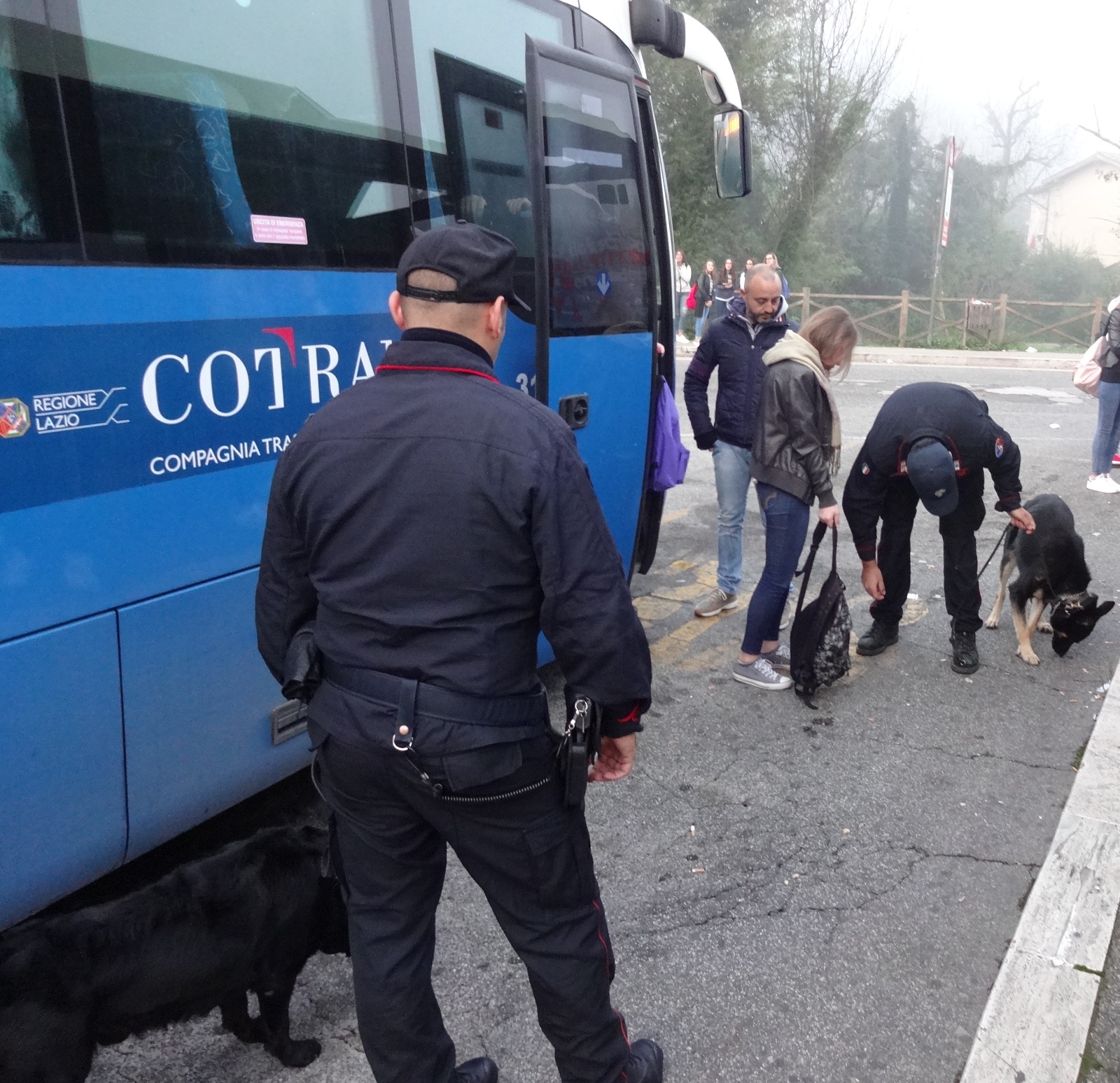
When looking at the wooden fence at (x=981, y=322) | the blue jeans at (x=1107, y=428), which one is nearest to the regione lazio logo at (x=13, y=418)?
the blue jeans at (x=1107, y=428)

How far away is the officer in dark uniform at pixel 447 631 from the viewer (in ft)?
5.62

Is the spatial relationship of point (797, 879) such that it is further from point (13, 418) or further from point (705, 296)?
point (705, 296)

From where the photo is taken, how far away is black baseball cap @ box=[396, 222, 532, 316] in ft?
5.77

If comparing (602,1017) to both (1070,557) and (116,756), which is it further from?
Answer: (1070,557)

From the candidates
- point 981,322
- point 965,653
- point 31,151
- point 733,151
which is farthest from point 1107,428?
point 981,322

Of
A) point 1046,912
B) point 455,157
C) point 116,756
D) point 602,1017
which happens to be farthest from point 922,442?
point 116,756

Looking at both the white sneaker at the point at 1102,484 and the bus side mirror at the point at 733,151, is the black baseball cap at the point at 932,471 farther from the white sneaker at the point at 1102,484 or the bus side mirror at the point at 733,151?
the white sneaker at the point at 1102,484

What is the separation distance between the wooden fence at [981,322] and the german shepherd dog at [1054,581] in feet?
66.5

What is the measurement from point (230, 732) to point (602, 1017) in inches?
55.8

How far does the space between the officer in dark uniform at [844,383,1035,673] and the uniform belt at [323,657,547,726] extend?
9.74 ft

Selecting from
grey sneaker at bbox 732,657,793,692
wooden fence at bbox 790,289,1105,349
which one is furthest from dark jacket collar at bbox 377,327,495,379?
wooden fence at bbox 790,289,1105,349

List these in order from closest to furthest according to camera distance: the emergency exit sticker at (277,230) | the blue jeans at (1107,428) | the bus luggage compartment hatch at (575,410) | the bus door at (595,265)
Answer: the emergency exit sticker at (277,230) → the bus door at (595,265) → the bus luggage compartment hatch at (575,410) → the blue jeans at (1107,428)

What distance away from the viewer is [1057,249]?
104ft

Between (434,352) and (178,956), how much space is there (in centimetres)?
151
